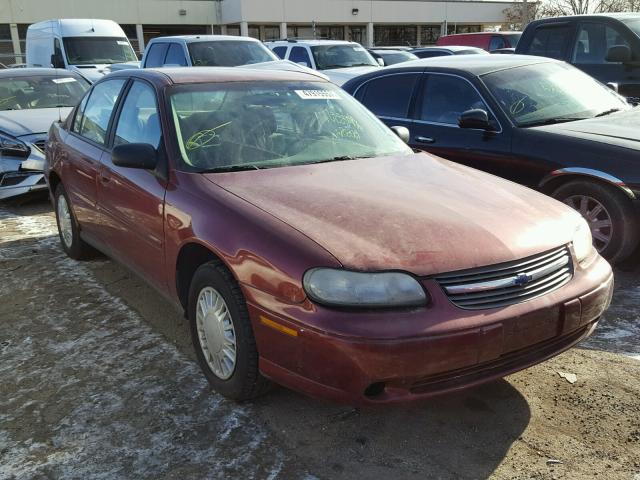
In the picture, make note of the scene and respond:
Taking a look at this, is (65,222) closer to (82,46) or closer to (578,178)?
(578,178)

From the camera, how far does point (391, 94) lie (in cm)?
622

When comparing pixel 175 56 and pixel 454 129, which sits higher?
pixel 175 56

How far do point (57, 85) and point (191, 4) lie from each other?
105 feet

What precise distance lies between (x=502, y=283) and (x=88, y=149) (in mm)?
3234

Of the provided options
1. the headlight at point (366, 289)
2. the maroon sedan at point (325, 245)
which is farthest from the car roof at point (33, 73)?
the headlight at point (366, 289)

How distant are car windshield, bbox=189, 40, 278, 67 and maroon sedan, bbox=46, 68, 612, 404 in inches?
266

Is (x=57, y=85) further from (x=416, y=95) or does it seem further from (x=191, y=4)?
(x=191, y=4)

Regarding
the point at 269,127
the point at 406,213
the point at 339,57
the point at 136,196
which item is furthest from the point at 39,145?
the point at 339,57

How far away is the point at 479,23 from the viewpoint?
42094mm

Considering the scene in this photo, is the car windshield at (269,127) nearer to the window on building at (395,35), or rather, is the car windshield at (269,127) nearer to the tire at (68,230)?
the tire at (68,230)

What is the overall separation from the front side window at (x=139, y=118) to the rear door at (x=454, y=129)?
274cm

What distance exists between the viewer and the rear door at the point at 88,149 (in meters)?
4.40

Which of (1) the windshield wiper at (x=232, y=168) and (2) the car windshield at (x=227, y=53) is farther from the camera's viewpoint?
(2) the car windshield at (x=227, y=53)

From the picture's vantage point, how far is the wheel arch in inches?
176
